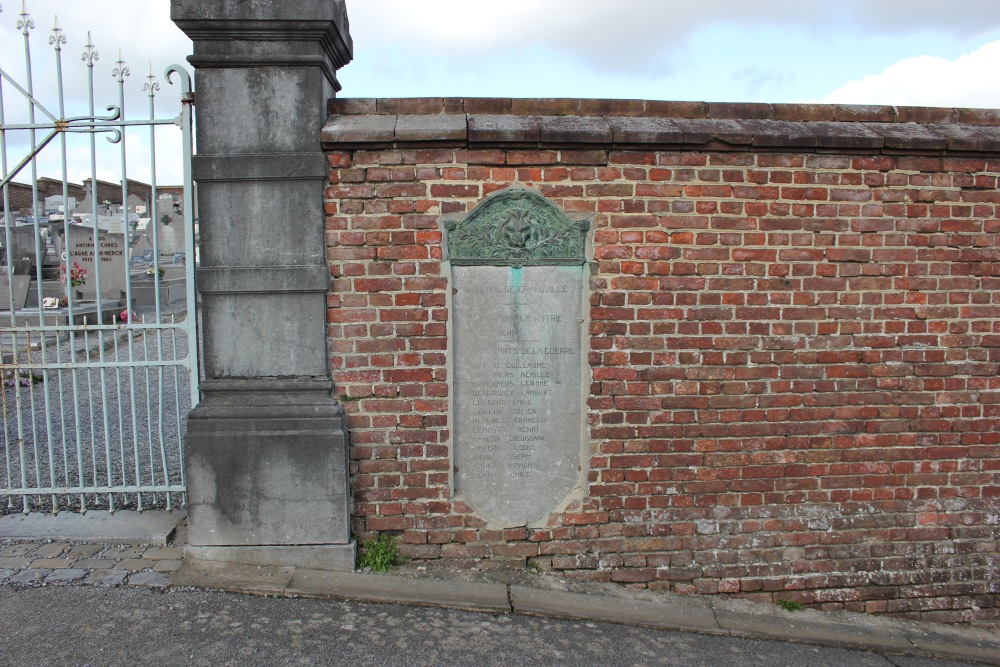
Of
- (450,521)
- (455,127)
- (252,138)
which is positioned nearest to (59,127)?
(252,138)

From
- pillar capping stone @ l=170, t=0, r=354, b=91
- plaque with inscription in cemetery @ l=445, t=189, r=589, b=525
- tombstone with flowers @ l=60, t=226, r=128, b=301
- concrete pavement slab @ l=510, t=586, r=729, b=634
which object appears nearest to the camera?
pillar capping stone @ l=170, t=0, r=354, b=91

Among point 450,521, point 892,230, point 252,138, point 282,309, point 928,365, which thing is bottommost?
point 450,521

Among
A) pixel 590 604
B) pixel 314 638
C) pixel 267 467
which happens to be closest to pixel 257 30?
pixel 267 467

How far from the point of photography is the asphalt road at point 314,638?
3.06 m

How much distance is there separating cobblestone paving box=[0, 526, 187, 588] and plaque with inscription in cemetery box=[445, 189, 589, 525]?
1.63m

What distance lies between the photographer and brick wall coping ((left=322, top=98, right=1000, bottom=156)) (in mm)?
3615

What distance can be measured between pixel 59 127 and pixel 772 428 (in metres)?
4.28

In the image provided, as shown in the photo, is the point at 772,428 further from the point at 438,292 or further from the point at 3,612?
the point at 3,612

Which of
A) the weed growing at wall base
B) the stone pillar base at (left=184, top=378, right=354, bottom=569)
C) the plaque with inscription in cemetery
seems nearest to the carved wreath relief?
the plaque with inscription in cemetery

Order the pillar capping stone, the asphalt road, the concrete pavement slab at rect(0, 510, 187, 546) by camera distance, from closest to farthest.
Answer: the asphalt road < the pillar capping stone < the concrete pavement slab at rect(0, 510, 187, 546)

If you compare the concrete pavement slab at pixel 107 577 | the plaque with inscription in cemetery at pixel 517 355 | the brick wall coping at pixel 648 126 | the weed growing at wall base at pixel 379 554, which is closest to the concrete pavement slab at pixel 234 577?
the concrete pavement slab at pixel 107 577

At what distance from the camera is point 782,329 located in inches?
153

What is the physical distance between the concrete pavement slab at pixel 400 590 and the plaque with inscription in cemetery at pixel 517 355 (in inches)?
16.1

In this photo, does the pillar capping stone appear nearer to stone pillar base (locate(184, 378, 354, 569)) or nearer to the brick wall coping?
the brick wall coping
